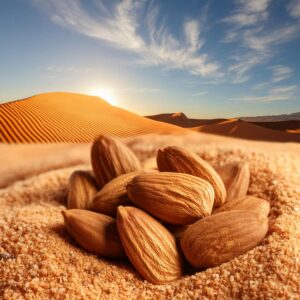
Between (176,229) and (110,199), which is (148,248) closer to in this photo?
(176,229)

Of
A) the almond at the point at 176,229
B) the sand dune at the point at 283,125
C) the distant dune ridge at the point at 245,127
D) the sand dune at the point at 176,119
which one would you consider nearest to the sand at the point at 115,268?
the almond at the point at 176,229

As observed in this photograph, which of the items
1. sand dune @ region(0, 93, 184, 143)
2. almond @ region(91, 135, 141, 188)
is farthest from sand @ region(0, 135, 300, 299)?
sand dune @ region(0, 93, 184, 143)

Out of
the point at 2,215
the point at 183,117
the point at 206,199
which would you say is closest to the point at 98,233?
the point at 206,199

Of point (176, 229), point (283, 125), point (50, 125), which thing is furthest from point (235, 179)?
point (283, 125)

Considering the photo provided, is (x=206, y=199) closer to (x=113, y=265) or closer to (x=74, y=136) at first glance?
(x=113, y=265)

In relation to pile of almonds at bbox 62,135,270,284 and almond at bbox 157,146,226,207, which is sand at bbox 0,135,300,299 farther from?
almond at bbox 157,146,226,207

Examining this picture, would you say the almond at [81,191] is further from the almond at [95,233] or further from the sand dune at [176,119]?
the sand dune at [176,119]
